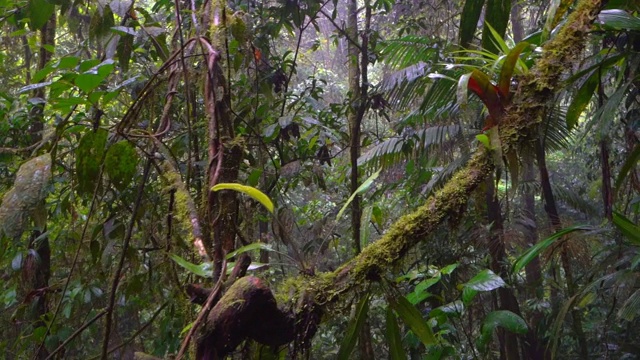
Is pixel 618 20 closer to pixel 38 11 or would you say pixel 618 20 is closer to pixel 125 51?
pixel 125 51

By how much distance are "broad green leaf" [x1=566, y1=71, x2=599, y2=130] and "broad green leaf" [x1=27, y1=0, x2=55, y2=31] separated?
1317 millimetres

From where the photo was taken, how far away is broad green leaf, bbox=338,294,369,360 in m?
0.77

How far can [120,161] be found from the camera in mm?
1029

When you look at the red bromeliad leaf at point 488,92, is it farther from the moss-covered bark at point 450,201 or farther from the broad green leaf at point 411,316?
the broad green leaf at point 411,316

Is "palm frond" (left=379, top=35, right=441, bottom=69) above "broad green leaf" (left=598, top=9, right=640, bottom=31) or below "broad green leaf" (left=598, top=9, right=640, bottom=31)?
below

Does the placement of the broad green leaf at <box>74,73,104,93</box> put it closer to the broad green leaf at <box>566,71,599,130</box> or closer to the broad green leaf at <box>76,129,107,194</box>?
the broad green leaf at <box>76,129,107,194</box>

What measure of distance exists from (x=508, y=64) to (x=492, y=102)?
0.21ft

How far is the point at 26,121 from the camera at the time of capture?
1898 millimetres

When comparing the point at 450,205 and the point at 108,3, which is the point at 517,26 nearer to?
the point at 108,3

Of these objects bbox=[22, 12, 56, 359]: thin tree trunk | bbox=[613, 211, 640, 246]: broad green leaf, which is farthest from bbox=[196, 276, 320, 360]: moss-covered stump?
bbox=[22, 12, 56, 359]: thin tree trunk

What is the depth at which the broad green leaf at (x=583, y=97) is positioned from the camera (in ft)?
3.83

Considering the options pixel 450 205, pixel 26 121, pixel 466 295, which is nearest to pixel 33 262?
pixel 26 121

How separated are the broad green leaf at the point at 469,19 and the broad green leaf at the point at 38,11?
3.40ft

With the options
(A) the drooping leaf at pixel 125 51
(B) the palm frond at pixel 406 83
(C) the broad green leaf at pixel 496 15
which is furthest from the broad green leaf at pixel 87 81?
(B) the palm frond at pixel 406 83
